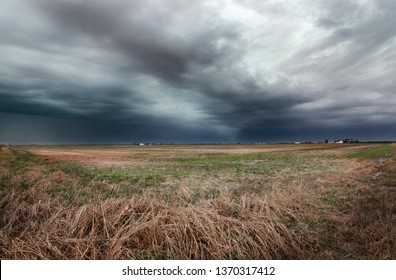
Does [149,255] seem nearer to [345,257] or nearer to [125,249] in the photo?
[125,249]

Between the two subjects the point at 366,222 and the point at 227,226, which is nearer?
the point at 227,226

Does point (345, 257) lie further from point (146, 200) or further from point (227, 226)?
point (146, 200)

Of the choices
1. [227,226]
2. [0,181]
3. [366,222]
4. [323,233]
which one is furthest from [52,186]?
[366,222]

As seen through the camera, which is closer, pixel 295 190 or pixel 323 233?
pixel 323 233

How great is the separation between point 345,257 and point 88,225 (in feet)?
23.1

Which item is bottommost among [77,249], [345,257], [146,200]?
[345,257]

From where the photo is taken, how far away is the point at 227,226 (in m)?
8.05

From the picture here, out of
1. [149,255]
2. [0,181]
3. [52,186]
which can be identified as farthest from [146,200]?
[0,181]

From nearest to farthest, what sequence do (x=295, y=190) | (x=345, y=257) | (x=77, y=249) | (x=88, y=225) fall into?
(x=77, y=249)
(x=345, y=257)
(x=88, y=225)
(x=295, y=190)

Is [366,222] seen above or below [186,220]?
below

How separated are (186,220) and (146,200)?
2.02m

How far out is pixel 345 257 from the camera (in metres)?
7.28
